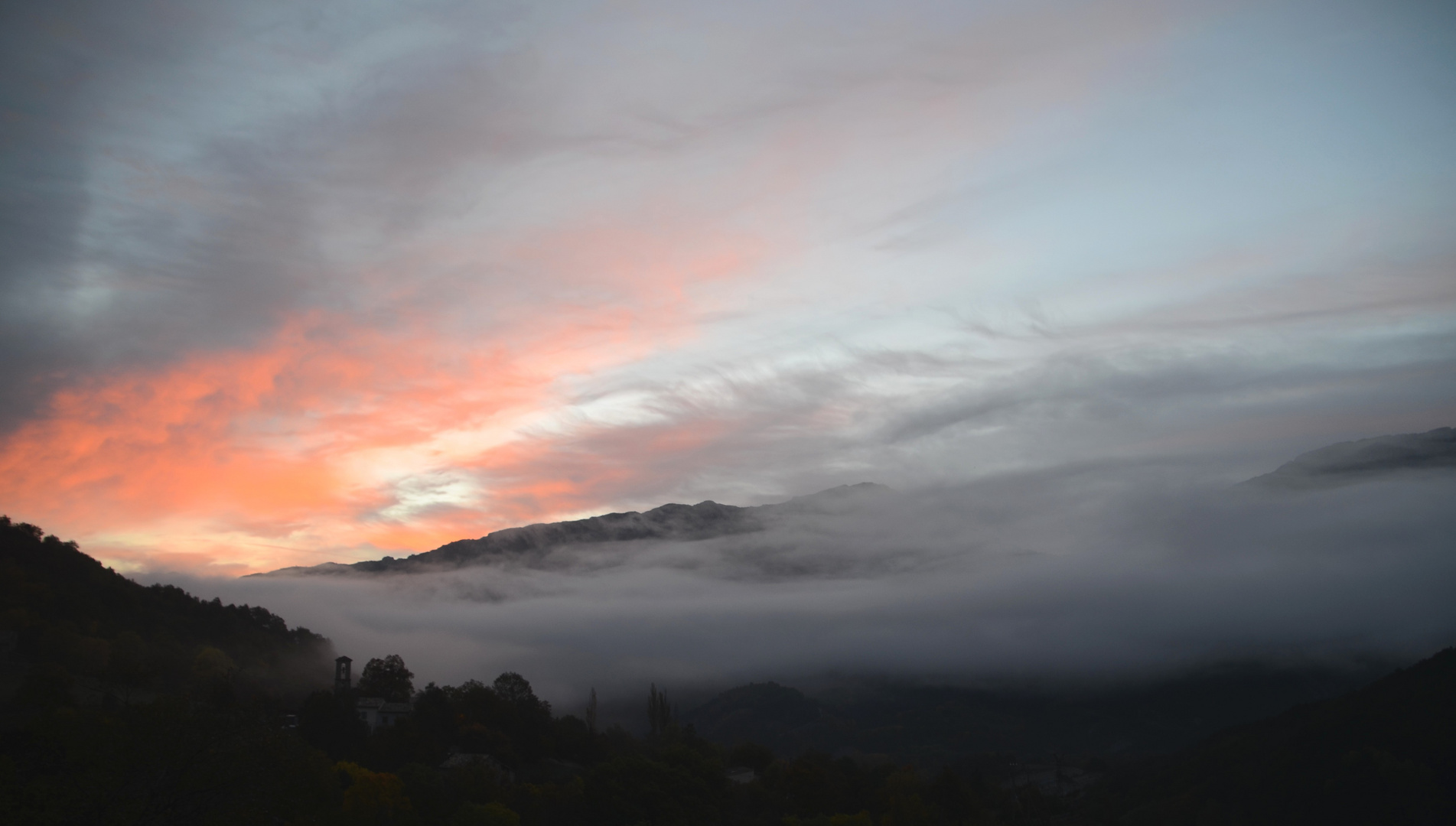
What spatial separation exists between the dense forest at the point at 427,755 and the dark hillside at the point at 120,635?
0.45m

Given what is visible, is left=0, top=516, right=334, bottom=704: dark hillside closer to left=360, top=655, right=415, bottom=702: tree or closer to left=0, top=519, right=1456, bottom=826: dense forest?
left=0, top=519, right=1456, bottom=826: dense forest

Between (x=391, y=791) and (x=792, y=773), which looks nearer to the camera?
(x=391, y=791)

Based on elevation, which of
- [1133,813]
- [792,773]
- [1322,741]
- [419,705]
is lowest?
[1133,813]

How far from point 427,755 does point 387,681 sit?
3891 cm

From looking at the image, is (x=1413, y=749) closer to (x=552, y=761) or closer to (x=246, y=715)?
(x=552, y=761)

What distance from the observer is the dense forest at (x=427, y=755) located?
1276 inches

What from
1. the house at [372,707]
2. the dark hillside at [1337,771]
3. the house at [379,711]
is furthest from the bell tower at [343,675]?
the dark hillside at [1337,771]

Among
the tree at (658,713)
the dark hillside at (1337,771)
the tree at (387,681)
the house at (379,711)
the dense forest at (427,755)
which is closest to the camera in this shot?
the dense forest at (427,755)

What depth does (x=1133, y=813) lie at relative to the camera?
135 metres

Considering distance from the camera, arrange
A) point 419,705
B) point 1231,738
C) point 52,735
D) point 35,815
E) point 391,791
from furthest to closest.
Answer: point 1231,738
point 419,705
point 391,791
point 52,735
point 35,815

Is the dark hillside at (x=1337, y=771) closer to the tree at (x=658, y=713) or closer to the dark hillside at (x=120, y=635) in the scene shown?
the tree at (x=658, y=713)

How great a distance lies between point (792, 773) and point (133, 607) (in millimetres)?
119312

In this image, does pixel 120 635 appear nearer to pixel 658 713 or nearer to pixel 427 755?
pixel 427 755

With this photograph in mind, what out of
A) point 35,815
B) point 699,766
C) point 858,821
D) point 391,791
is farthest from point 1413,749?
point 35,815
